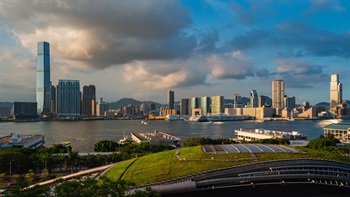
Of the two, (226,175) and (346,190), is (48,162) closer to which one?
(226,175)

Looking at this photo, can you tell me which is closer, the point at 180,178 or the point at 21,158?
the point at 180,178

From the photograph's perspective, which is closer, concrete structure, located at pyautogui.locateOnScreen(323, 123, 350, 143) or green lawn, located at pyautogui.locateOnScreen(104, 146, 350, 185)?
green lawn, located at pyautogui.locateOnScreen(104, 146, 350, 185)

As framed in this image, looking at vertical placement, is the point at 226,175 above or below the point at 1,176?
above

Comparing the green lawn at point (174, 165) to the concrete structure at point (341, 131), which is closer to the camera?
the green lawn at point (174, 165)

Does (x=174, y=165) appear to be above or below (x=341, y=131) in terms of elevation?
above

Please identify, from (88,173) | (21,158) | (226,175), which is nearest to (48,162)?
(21,158)

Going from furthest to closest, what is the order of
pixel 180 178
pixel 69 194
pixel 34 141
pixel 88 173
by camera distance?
pixel 34 141, pixel 88 173, pixel 180 178, pixel 69 194

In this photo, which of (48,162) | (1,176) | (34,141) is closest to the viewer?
(1,176)

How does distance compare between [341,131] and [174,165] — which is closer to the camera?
[174,165]
